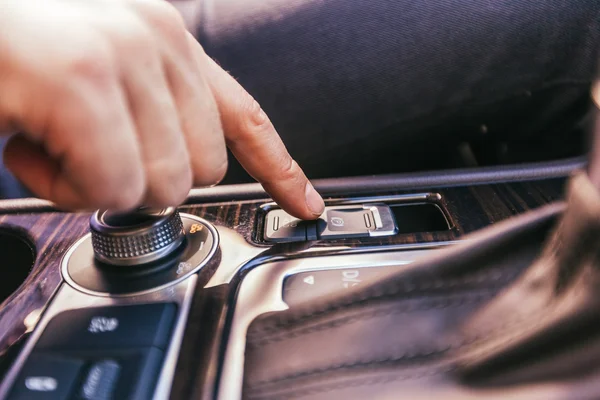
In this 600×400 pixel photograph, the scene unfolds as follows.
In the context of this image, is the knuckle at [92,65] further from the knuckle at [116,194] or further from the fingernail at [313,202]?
the fingernail at [313,202]

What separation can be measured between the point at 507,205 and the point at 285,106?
0.80 ft

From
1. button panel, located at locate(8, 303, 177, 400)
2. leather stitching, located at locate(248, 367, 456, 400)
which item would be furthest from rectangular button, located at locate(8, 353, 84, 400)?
leather stitching, located at locate(248, 367, 456, 400)

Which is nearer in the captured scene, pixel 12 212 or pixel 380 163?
pixel 12 212

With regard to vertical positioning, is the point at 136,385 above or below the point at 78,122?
below

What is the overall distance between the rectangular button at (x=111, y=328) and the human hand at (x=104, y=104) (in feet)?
0.25

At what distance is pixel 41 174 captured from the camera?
0.87ft

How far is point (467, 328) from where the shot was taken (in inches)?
8.5

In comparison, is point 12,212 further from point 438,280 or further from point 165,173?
point 438,280

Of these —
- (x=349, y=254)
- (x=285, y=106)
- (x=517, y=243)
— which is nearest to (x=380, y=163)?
(x=285, y=106)

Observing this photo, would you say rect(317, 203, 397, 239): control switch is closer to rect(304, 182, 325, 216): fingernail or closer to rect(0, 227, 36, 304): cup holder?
rect(304, 182, 325, 216): fingernail

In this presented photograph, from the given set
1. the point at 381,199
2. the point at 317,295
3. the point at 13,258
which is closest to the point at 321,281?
the point at 317,295

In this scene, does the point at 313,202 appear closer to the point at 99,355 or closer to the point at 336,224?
the point at 336,224

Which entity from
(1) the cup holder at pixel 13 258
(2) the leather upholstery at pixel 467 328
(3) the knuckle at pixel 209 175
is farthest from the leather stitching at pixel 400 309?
(1) the cup holder at pixel 13 258

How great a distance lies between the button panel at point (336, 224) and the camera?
39 cm
